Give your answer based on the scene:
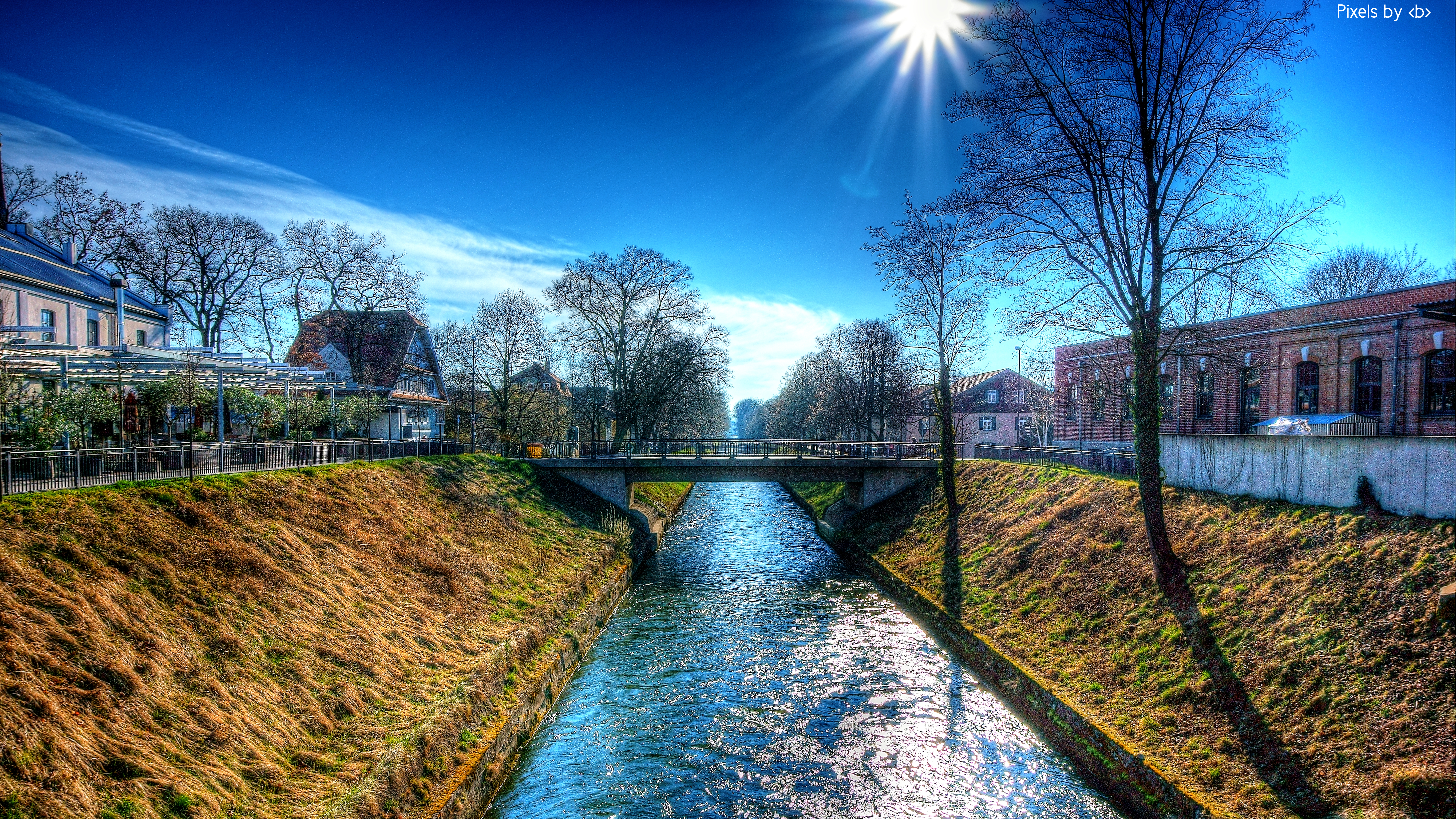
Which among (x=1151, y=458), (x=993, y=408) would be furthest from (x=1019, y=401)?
(x=1151, y=458)

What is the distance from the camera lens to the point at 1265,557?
10852 mm

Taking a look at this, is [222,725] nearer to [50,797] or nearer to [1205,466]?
[50,797]

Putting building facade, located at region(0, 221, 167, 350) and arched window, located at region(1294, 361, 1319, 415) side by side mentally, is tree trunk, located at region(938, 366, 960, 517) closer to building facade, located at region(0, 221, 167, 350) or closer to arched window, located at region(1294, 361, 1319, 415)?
arched window, located at region(1294, 361, 1319, 415)

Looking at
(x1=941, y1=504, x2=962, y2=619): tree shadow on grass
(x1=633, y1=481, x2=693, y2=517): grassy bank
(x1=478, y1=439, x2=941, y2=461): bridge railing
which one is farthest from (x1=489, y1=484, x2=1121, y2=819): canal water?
(x1=633, y1=481, x2=693, y2=517): grassy bank

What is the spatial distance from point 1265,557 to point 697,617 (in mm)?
12847

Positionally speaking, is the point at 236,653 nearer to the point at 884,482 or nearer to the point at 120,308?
the point at 120,308

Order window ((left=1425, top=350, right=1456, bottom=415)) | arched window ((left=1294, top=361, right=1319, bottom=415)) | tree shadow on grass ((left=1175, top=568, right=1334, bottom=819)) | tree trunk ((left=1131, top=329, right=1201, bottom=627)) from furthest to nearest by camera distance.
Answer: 1. arched window ((left=1294, top=361, right=1319, bottom=415))
2. window ((left=1425, top=350, right=1456, bottom=415))
3. tree trunk ((left=1131, top=329, right=1201, bottom=627))
4. tree shadow on grass ((left=1175, top=568, right=1334, bottom=819))

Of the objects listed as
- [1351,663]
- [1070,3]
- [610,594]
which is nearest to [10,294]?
[610,594]

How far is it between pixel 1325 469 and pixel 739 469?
19877mm

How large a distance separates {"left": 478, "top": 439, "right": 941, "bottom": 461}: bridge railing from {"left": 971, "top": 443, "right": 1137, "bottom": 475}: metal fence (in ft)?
9.37

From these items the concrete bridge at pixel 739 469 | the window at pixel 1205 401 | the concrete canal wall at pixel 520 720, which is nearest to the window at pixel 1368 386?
the window at pixel 1205 401

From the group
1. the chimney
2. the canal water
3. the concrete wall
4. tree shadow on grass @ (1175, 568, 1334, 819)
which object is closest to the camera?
tree shadow on grass @ (1175, 568, 1334, 819)

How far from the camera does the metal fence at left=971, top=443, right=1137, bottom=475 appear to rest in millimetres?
18517

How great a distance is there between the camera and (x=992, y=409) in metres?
51.9
